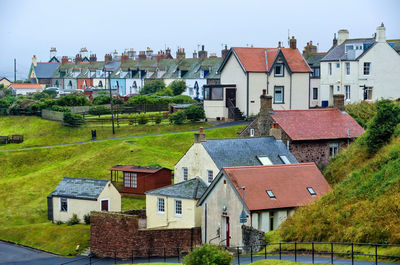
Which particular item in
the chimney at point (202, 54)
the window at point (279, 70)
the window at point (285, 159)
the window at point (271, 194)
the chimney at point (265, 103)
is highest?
the chimney at point (202, 54)

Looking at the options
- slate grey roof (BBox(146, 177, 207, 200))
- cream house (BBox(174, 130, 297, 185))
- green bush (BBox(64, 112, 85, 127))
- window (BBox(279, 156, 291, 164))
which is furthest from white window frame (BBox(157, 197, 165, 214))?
green bush (BBox(64, 112, 85, 127))

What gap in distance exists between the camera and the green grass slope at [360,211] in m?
35.4

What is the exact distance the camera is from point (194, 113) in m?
81.1

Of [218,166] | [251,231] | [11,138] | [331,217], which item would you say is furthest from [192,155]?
[11,138]

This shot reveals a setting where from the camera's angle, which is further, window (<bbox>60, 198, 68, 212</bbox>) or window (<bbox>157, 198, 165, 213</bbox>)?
window (<bbox>60, 198, 68, 212</bbox>)

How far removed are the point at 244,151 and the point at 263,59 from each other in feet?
106

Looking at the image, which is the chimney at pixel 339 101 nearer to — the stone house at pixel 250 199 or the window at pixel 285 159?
the window at pixel 285 159

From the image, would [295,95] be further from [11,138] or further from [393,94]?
[11,138]

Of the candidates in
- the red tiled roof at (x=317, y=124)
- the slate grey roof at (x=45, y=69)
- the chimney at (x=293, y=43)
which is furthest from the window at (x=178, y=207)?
the slate grey roof at (x=45, y=69)

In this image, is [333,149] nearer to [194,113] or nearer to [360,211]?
[360,211]

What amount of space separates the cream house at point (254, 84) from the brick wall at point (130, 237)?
35.0 m

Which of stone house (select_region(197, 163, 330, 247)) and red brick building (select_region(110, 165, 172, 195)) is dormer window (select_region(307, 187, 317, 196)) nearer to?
stone house (select_region(197, 163, 330, 247))

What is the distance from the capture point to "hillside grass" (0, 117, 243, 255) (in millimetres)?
53438

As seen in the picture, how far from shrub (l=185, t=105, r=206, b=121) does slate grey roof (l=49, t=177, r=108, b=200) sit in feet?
83.3
